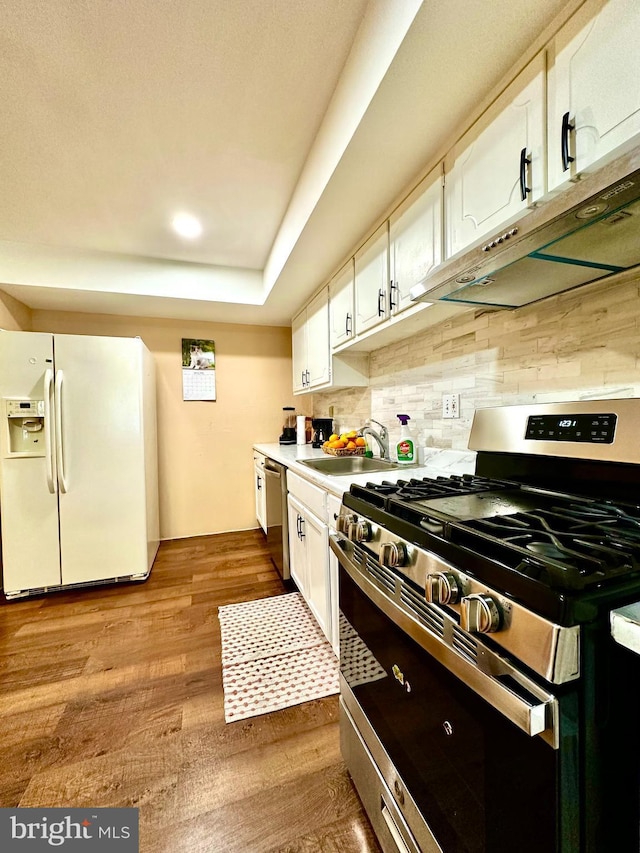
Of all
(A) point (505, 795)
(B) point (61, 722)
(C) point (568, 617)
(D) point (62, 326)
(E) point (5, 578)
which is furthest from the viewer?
(D) point (62, 326)

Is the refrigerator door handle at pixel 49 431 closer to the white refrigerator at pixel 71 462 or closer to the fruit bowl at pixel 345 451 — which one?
the white refrigerator at pixel 71 462

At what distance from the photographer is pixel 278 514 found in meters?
Answer: 2.51

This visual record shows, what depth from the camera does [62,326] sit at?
3.21 m

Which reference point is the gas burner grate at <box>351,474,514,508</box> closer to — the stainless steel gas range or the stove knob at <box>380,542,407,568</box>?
the stainless steel gas range

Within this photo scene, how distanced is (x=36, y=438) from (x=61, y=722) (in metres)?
1.82

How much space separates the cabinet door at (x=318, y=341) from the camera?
2588 mm

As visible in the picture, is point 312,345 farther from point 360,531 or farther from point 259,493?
point 360,531

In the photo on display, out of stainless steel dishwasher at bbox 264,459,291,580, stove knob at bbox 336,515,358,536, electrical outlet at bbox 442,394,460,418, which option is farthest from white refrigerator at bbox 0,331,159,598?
electrical outlet at bbox 442,394,460,418

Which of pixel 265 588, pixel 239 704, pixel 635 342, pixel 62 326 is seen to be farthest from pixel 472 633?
pixel 62 326

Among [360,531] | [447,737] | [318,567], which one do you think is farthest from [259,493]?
[447,737]

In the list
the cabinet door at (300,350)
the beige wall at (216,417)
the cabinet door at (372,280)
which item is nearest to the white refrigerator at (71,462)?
the beige wall at (216,417)

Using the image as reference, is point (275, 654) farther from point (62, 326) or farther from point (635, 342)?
point (62, 326)

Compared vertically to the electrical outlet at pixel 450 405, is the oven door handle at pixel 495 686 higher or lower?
lower

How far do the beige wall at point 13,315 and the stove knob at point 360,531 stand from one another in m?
3.11
